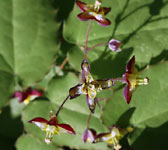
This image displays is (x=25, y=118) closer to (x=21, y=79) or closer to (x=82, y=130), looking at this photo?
(x=21, y=79)

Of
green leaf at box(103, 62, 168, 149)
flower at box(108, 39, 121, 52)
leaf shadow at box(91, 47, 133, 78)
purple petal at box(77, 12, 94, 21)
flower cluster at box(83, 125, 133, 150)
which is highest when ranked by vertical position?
purple petal at box(77, 12, 94, 21)

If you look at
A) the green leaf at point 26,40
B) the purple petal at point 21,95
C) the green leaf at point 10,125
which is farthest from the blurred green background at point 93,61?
the green leaf at point 10,125

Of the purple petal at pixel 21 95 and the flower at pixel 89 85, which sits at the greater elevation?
the flower at pixel 89 85

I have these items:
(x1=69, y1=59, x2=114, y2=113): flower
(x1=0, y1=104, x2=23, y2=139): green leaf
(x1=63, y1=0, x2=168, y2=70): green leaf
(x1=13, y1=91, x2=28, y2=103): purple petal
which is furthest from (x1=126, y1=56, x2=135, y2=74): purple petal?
(x1=0, y1=104, x2=23, y2=139): green leaf

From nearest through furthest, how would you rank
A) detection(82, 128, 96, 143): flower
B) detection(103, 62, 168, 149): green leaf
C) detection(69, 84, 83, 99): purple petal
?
1. detection(69, 84, 83, 99): purple petal
2. detection(103, 62, 168, 149): green leaf
3. detection(82, 128, 96, 143): flower

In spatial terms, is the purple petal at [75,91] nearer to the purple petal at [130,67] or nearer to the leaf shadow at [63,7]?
the purple petal at [130,67]

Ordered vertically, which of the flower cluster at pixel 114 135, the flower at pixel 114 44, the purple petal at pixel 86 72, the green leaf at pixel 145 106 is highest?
the flower at pixel 114 44

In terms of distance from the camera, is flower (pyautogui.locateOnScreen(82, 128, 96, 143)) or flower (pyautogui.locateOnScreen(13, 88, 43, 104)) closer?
flower (pyautogui.locateOnScreen(82, 128, 96, 143))

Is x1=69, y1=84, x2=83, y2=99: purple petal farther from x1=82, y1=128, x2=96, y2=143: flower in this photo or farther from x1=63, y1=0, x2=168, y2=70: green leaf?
x1=82, y1=128, x2=96, y2=143: flower
